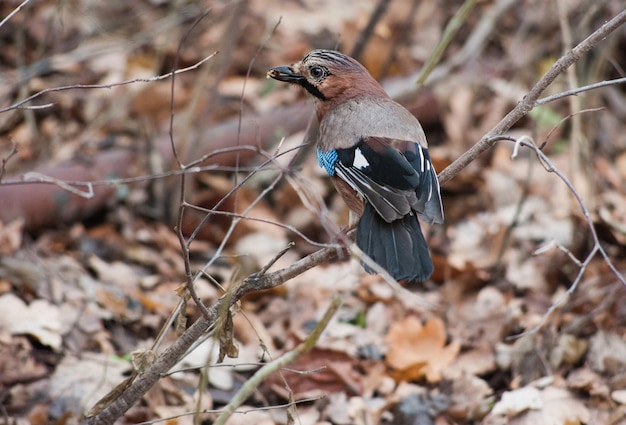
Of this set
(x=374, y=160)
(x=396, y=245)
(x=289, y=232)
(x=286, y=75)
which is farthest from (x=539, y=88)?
(x=289, y=232)

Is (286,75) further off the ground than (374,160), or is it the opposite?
(286,75)

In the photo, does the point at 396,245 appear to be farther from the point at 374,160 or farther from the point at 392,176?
the point at 374,160

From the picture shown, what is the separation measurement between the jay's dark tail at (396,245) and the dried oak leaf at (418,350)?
1.35 metres

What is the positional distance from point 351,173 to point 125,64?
472 centimetres

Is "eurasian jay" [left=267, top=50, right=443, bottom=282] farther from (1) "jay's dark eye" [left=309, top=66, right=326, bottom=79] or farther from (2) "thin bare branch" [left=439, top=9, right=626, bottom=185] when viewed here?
(2) "thin bare branch" [left=439, top=9, right=626, bottom=185]

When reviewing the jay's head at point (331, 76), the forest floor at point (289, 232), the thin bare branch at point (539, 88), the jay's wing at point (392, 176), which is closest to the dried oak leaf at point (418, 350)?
the forest floor at point (289, 232)

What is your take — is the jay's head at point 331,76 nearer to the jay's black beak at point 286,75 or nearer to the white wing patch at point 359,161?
the jay's black beak at point 286,75

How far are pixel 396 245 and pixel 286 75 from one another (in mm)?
1510

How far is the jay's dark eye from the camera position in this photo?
171 inches

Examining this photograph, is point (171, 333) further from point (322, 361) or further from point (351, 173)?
point (351, 173)

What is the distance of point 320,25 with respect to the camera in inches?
335

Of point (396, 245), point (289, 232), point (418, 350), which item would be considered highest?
point (396, 245)

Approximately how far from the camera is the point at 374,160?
370 centimetres

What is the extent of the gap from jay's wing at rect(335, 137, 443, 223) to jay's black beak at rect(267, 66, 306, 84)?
2.09ft
